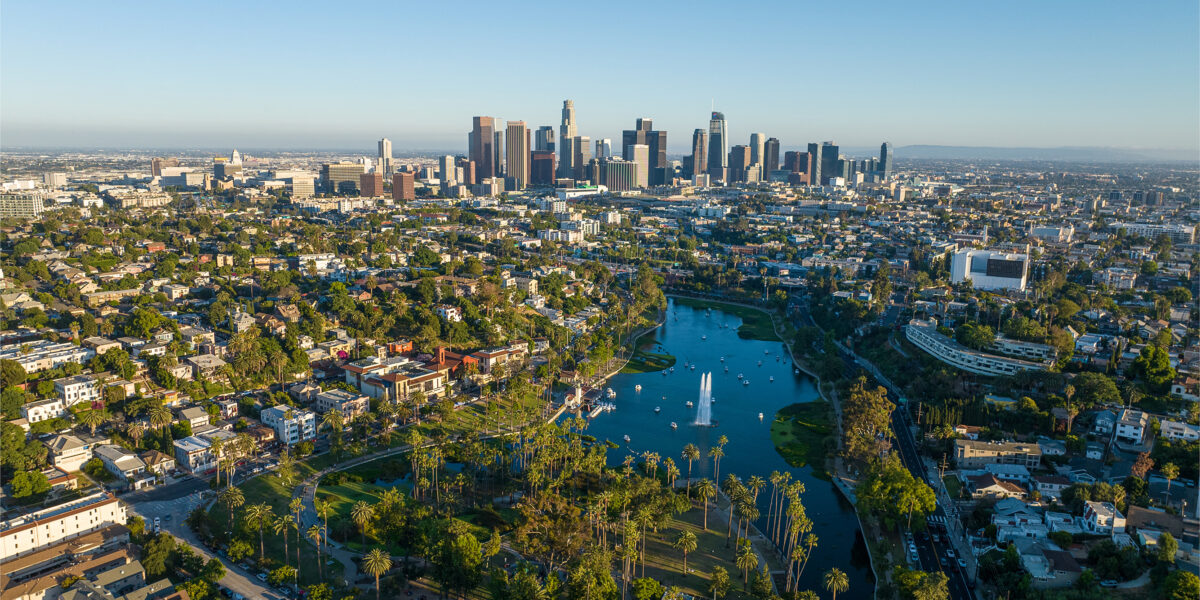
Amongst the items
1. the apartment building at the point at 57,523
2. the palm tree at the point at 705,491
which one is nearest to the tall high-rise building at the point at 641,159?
the palm tree at the point at 705,491

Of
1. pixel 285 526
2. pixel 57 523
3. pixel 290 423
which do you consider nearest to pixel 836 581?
pixel 285 526

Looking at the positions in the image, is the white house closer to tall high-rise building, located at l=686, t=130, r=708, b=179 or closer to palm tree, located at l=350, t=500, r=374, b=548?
palm tree, located at l=350, t=500, r=374, b=548

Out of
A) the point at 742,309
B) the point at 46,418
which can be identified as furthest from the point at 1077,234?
the point at 46,418

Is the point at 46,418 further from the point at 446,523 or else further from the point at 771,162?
the point at 771,162

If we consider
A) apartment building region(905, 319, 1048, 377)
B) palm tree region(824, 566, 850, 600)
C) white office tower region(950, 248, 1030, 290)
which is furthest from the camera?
white office tower region(950, 248, 1030, 290)

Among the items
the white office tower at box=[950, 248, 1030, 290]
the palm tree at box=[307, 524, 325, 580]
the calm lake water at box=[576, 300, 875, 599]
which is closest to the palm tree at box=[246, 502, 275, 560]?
the palm tree at box=[307, 524, 325, 580]

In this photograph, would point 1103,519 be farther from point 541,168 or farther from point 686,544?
point 541,168

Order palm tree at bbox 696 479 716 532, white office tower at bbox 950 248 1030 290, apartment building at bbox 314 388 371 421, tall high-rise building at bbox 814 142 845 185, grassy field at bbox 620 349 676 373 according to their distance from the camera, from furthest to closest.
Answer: tall high-rise building at bbox 814 142 845 185 → white office tower at bbox 950 248 1030 290 → grassy field at bbox 620 349 676 373 → apartment building at bbox 314 388 371 421 → palm tree at bbox 696 479 716 532

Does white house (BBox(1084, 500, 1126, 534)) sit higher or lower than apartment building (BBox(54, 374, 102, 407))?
lower
